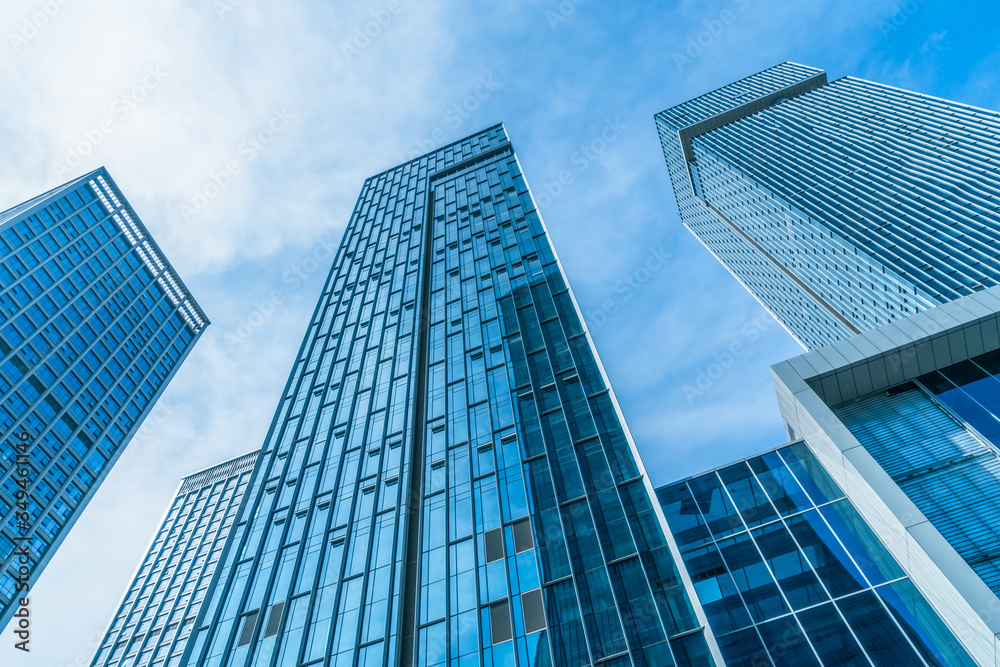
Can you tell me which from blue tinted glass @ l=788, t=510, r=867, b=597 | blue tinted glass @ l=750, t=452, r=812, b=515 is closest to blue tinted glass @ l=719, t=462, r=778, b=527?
blue tinted glass @ l=750, t=452, r=812, b=515

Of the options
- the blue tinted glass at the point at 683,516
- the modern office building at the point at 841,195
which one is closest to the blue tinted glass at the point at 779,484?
the blue tinted glass at the point at 683,516

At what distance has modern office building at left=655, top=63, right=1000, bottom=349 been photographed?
84.2 meters

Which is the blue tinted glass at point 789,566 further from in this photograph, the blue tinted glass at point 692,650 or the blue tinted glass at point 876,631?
the blue tinted glass at point 692,650

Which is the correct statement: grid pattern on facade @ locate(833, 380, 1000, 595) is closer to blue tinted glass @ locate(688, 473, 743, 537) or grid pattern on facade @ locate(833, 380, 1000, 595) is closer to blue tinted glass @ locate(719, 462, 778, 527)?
blue tinted glass @ locate(719, 462, 778, 527)

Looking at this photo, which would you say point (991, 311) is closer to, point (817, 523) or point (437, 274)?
point (817, 523)

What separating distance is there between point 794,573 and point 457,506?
17.7 metres

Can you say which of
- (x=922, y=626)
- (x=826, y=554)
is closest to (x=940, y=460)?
(x=826, y=554)

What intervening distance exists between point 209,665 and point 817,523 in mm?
30235

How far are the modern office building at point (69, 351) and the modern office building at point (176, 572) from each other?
53.6 feet

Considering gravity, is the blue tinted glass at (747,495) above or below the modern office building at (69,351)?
below

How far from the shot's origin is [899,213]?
93.7 metres

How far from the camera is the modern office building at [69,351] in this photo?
80.2 metres

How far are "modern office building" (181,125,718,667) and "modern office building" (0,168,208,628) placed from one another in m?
42.1

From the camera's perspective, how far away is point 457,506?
3572cm
